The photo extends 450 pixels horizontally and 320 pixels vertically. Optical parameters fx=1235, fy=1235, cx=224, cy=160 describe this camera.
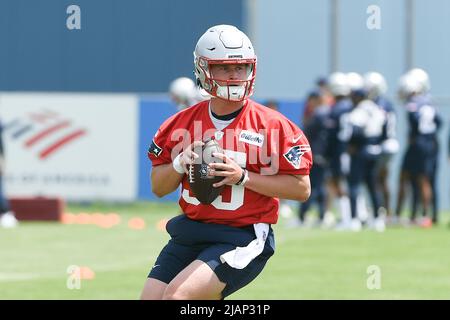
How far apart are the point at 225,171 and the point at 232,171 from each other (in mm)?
42

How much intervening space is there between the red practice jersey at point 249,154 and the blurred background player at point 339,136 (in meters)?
11.2

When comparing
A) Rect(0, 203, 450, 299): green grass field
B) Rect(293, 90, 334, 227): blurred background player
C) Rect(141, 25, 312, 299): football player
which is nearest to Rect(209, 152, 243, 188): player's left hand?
Rect(141, 25, 312, 299): football player

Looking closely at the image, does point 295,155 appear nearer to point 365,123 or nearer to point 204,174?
point 204,174

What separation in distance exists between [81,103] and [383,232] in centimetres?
683

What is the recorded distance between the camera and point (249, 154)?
25.0 ft

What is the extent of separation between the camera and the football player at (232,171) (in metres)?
7.50

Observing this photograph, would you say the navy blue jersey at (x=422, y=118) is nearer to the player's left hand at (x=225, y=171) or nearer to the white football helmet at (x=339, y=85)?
the white football helmet at (x=339, y=85)

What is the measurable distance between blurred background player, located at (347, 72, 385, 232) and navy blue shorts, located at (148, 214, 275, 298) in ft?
37.9

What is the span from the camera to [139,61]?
26859mm

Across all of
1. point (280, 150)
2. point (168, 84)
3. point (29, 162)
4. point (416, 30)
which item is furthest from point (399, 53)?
point (280, 150)

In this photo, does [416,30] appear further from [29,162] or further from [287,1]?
[29,162]

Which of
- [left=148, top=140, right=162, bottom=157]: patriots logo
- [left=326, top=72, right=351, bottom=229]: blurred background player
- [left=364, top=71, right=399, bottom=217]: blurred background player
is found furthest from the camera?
[left=364, top=71, right=399, bottom=217]: blurred background player

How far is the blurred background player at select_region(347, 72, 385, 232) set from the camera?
752 inches

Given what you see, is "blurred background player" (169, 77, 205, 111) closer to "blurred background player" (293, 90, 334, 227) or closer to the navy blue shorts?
"blurred background player" (293, 90, 334, 227)
